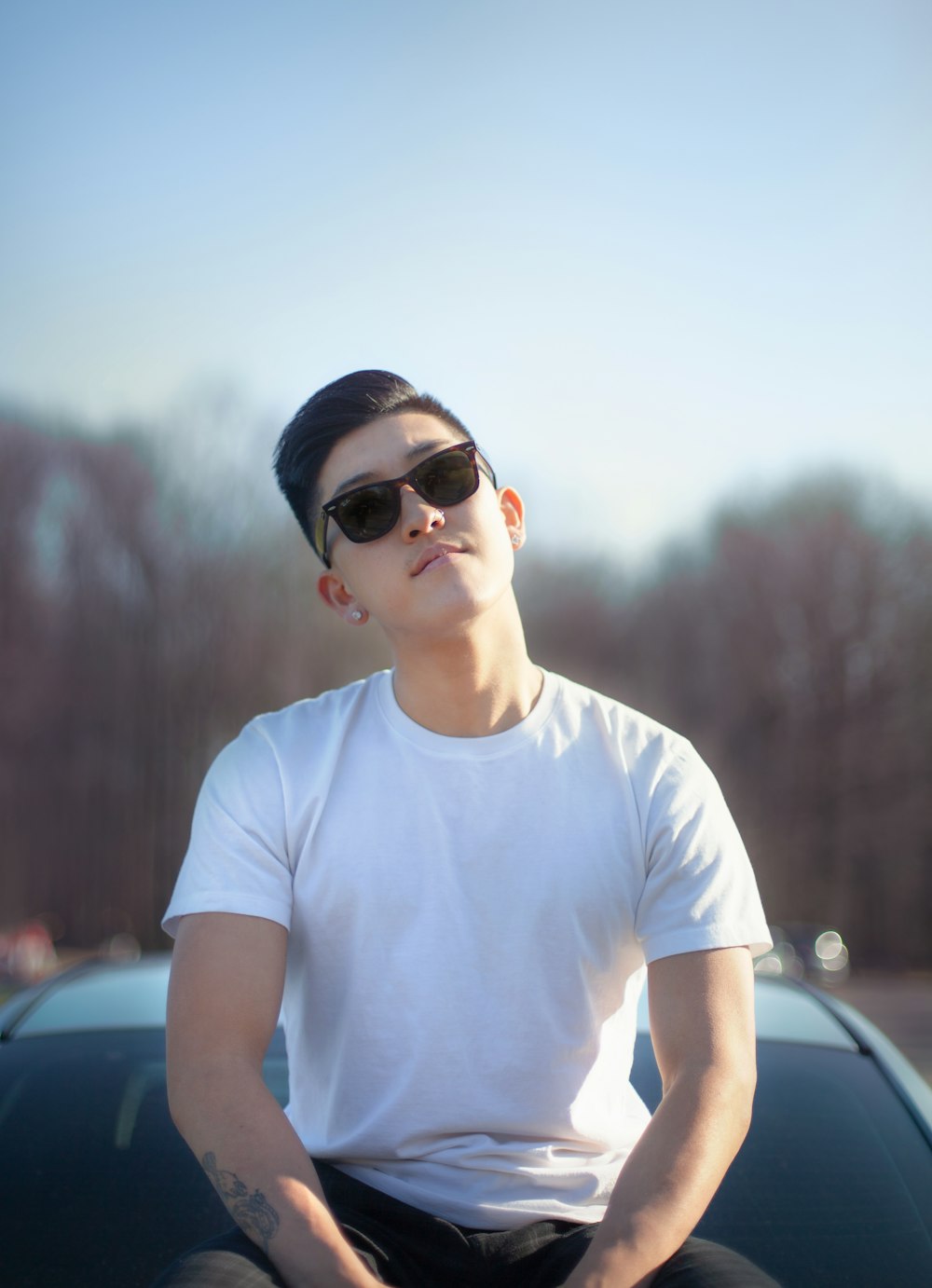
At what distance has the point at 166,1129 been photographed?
2.28m

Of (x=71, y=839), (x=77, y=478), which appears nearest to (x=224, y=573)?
(x=77, y=478)

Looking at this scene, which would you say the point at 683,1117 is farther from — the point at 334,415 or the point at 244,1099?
the point at 334,415

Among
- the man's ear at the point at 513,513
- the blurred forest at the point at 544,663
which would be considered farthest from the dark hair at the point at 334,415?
the blurred forest at the point at 544,663

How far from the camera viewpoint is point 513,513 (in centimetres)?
237

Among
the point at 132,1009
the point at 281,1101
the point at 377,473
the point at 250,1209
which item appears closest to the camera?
the point at 250,1209

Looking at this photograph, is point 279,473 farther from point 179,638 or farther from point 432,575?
point 179,638

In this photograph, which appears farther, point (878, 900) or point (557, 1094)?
point (878, 900)

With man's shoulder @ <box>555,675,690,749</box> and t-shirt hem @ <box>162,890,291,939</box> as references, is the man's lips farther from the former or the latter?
t-shirt hem @ <box>162,890,291,939</box>

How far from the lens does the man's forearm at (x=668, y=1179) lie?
156 cm

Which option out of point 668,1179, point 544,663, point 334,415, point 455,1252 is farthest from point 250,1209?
point 544,663

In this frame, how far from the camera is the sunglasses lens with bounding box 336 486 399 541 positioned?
6.84 ft

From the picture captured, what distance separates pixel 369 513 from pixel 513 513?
1.21 feet

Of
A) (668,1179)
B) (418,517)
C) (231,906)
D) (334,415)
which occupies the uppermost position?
(334,415)

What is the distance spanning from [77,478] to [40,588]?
2.36 meters
